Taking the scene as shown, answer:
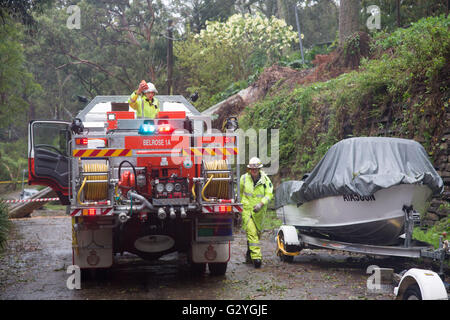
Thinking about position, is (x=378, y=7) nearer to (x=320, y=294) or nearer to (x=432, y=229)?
(x=432, y=229)

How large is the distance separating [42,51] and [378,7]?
28.3 metres

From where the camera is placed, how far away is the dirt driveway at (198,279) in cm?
773

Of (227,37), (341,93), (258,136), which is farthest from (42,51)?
(341,93)

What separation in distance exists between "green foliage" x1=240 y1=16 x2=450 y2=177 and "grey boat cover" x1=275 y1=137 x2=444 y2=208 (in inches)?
102

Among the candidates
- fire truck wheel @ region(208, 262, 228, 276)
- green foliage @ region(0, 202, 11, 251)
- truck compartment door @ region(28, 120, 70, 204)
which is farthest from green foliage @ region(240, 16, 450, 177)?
green foliage @ region(0, 202, 11, 251)

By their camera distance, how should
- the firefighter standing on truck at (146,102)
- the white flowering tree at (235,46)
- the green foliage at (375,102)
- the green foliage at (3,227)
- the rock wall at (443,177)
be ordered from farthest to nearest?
the white flowering tree at (235,46)
the green foliage at (3,227)
the green foliage at (375,102)
the rock wall at (443,177)
the firefighter standing on truck at (146,102)

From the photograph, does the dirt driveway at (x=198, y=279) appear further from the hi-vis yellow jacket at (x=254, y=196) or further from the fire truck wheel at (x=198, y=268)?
the hi-vis yellow jacket at (x=254, y=196)

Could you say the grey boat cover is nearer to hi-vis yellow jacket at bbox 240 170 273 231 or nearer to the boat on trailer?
the boat on trailer

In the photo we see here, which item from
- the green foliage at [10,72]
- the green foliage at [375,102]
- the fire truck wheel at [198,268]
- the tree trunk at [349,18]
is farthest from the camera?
the green foliage at [10,72]

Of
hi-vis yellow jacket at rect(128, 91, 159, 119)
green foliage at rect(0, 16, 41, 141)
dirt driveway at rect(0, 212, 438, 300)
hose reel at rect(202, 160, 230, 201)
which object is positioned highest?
green foliage at rect(0, 16, 41, 141)

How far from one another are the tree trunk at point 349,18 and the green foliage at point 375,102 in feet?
4.64

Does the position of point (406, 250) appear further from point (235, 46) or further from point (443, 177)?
point (235, 46)

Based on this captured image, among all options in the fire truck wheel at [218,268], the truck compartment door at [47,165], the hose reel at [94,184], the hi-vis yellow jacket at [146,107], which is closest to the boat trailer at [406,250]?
the fire truck wheel at [218,268]

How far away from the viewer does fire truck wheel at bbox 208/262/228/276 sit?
902 cm
